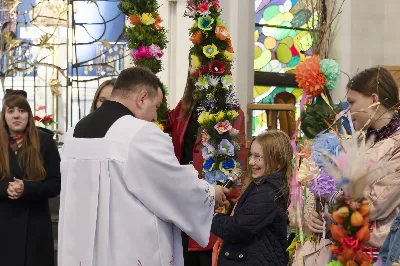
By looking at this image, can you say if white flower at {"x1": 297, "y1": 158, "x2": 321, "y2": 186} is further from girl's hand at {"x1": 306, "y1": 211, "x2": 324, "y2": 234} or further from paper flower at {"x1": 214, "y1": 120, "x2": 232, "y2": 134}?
paper flower at {"x1": 214, "y1": 120, "x2": 232, "y2": 134}

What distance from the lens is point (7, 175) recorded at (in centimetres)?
668

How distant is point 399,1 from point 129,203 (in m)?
4.85

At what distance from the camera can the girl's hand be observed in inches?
166

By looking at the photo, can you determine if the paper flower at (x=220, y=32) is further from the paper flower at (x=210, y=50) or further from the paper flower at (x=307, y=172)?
the paper flower at (x=307, y=172)

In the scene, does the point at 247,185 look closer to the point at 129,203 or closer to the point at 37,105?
the point at 129,203

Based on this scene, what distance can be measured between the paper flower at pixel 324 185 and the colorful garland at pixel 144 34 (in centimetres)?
295

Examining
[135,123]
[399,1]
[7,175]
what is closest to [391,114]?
[135,123]

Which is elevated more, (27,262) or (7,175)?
(7,175)

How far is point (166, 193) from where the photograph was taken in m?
4.54

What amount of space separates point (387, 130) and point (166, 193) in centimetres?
114

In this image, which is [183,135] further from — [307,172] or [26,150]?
[307,172]

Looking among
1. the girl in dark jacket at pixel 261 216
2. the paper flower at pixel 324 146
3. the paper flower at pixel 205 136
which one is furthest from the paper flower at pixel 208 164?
the paper flower at pixel 324 146

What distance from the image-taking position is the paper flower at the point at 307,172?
3.94 metres

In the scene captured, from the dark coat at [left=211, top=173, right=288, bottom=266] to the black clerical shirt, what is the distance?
3.33 feet
